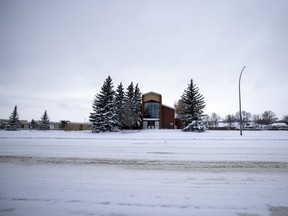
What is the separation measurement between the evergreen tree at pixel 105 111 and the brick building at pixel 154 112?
11998 mm

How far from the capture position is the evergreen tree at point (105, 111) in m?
35.7

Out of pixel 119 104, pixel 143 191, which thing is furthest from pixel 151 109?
pixel 143 191

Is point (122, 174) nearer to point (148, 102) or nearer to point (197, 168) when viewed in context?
point (197, 168)

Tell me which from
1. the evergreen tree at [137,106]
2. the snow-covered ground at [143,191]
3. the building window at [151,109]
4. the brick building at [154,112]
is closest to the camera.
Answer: the snow-covered ground at [143,191]

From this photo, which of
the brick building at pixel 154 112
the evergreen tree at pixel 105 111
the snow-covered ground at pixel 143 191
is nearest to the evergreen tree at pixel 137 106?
the brick building at pixel 154 112

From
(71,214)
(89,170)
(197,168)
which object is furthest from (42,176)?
(197,168)

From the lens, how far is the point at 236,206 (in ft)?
10.9

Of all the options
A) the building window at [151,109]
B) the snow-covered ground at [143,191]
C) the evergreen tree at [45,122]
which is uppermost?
the building window at [151,109]

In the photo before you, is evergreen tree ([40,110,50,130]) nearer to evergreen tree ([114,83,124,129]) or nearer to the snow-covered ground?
evergreen tree ([114,83,124,129])

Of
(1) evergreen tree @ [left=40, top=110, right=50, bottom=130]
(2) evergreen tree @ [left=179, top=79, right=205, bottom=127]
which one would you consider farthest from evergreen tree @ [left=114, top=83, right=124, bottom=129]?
(1) evergreen tree @ [left=40, top=110, right=50, bottom=130]

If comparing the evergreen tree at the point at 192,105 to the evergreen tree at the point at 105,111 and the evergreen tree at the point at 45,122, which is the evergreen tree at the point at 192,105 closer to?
the evergreen tree at the point at 105,111

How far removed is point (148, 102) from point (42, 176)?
44614 mm

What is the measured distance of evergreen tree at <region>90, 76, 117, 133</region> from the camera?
35.7 m

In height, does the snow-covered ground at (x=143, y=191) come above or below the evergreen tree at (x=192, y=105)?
below
